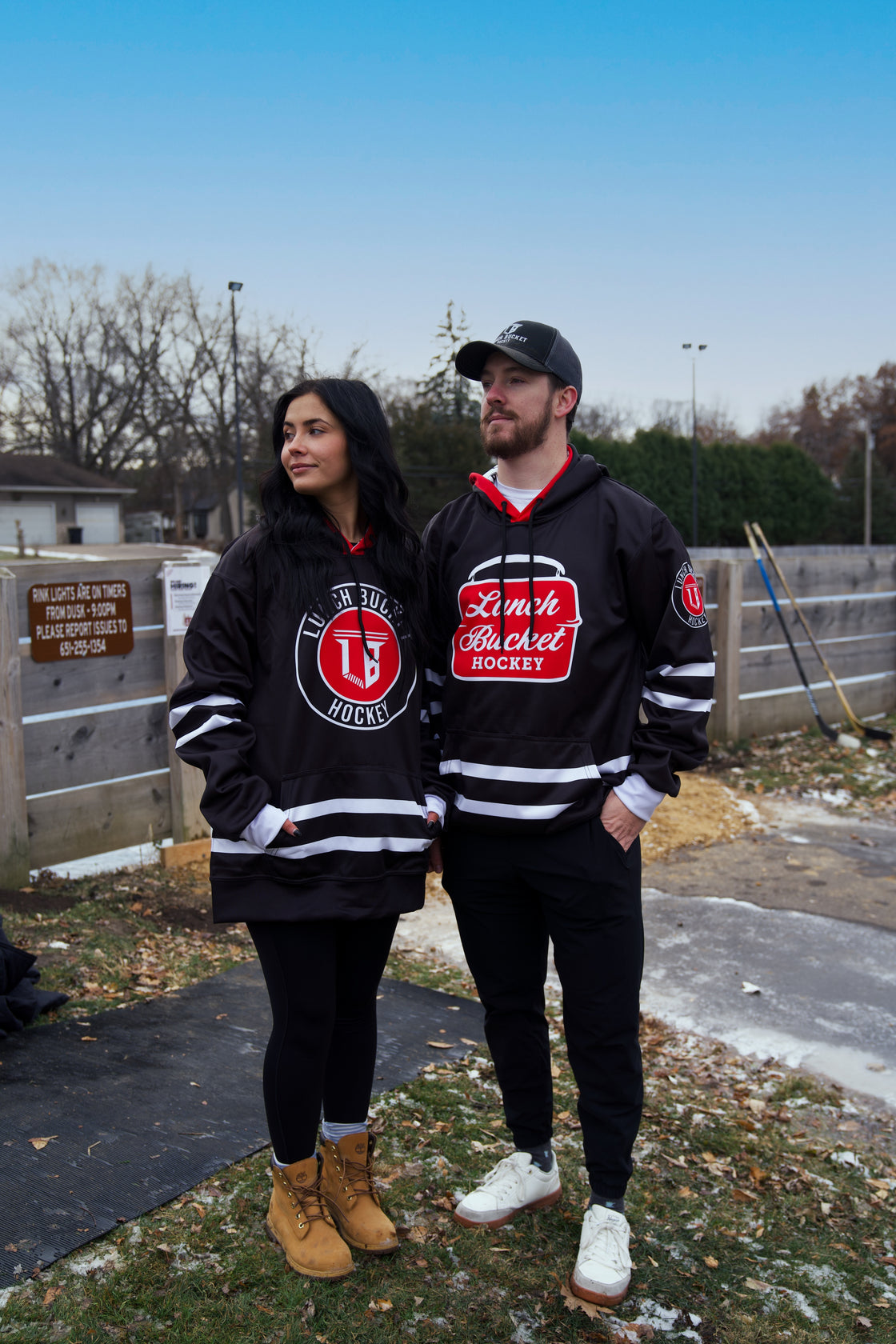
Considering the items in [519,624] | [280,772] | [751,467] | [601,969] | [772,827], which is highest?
[751,467]

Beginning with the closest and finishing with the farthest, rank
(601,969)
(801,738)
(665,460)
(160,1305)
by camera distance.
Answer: (160,1305)
(601,969)
(801,738)
(665,460)

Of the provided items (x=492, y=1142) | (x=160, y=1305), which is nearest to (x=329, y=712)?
(x=160, y=1305)

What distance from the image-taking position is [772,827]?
7.52 metres

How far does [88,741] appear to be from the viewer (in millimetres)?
5891

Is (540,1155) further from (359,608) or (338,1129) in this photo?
(359,608)

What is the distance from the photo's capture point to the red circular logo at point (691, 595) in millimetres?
2549

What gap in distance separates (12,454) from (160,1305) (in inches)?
1979

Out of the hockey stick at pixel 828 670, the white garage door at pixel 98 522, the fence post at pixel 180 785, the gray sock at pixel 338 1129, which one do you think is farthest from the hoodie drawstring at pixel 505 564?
the white garage door at pixel 98 522

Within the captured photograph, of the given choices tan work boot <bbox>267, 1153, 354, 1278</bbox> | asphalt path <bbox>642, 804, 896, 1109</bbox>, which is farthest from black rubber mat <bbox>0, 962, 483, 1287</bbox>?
asphalt path <bbox>642, 804, 896, 1109</bbox>

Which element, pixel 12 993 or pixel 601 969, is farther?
pixel 12 993

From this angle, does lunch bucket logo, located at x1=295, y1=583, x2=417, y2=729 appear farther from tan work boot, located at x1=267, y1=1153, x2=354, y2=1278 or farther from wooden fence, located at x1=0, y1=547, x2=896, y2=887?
wooden fence, located at x1=0, y1=547, x2=896, y2=887

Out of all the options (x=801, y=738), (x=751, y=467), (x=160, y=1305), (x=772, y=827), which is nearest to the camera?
(x=160, y=1305)

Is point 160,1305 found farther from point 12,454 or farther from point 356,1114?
point 12,454

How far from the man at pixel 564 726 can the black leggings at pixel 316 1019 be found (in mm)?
349
